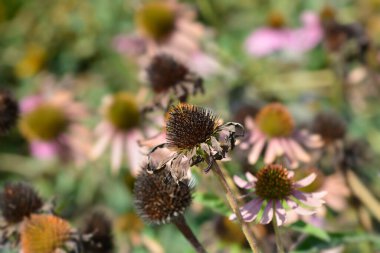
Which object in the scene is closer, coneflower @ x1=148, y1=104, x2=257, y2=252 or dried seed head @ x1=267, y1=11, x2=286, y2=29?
coneflower @ x1=148, y1=104, x2=257, y2=252

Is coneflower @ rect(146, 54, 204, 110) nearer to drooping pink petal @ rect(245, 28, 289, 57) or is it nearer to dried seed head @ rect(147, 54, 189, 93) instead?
dried seed head @ rect(147, 54, 189, 93)

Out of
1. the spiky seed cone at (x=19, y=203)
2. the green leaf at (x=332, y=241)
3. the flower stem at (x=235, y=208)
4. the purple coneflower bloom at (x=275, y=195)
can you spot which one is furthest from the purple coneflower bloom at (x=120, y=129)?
the flower stem at (x=235, y=208)

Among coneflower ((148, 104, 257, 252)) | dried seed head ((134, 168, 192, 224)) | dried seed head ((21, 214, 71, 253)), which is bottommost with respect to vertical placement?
coneflower ((148, 104, 257, 252))

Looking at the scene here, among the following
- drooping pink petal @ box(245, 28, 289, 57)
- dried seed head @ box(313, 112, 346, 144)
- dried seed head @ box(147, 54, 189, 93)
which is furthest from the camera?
drooping pink petal @ box(245, 28, 289, 57)

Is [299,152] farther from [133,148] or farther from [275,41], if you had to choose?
[275,41]

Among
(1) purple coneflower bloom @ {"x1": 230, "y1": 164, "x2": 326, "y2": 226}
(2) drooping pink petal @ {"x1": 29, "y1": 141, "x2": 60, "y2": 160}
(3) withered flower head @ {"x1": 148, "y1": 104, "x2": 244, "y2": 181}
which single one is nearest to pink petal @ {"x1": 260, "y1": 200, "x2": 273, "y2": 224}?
(1) purple coneflower bloom @ {"x1": 230, "y1": 164, "x2": 326, "y2": 226}

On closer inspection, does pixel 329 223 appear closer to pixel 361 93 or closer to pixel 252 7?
pixel 361 93

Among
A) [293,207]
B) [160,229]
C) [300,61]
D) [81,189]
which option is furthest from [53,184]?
[293,207]

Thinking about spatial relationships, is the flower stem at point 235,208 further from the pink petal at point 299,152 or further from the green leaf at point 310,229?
the pink petal at point 299,152
